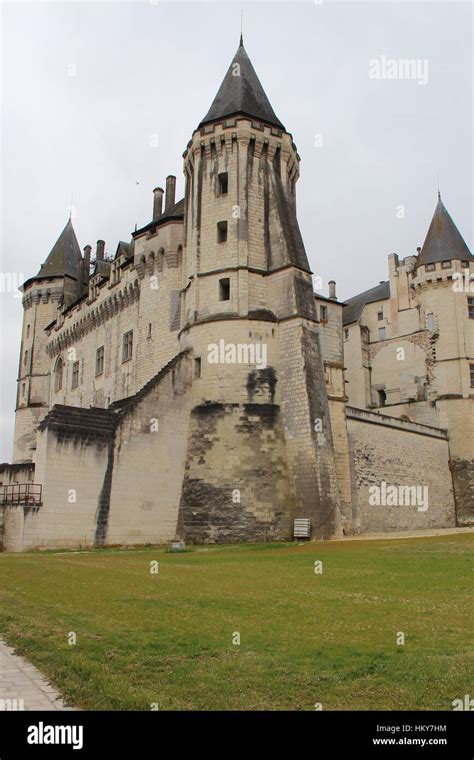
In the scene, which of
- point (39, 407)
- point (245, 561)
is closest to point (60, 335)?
point (39, 407)

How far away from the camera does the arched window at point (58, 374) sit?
2167 inches

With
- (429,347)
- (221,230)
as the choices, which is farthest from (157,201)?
(429,347)

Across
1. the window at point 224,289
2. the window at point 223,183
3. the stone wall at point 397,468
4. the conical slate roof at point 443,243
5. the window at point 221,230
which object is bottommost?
the stone wall at point 397,468

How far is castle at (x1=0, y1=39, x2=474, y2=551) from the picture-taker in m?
27.0

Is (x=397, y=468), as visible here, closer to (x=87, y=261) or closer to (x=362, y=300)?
(x=362, y=300)

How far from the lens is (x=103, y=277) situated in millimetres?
48062

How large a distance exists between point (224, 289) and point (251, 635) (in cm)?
2509

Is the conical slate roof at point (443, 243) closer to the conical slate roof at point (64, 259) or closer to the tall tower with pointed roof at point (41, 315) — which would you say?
the tall tower with pointed roof at point (41, 315)

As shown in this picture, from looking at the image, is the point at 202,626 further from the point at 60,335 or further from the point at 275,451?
the point at 60,335

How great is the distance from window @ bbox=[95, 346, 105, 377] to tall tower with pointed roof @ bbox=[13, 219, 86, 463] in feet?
35.8

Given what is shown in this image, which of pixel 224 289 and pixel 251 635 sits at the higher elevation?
pixel 224 289

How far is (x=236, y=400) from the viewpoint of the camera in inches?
1176

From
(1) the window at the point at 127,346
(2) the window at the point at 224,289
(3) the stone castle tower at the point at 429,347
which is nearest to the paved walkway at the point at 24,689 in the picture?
(2) the window at the point at 224,289

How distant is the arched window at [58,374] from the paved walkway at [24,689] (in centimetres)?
4910
